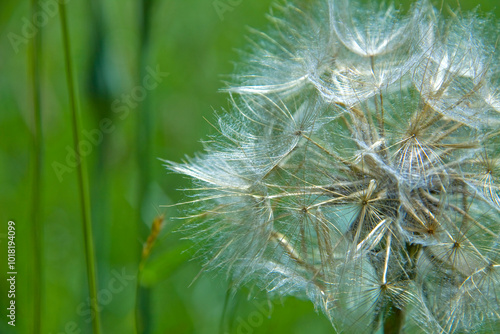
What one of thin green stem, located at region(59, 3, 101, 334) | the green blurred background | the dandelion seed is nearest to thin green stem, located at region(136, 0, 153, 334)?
the green blurred background

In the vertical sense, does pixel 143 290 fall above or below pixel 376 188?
below

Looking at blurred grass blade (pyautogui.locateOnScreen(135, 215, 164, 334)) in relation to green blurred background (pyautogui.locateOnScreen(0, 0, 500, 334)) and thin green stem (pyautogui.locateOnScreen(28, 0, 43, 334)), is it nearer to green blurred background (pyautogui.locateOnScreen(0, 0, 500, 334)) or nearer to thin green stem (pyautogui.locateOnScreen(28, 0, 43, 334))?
green blurred background (pyautogui.locateOnScreen(0, 0, 500, 334))

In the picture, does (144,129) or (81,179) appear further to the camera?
A: (144,129)

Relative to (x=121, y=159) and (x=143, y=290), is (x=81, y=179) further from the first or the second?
(x=121, y=159)

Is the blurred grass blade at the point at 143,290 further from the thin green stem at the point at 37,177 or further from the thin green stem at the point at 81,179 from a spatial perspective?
the thin green stem at the point at 37,177

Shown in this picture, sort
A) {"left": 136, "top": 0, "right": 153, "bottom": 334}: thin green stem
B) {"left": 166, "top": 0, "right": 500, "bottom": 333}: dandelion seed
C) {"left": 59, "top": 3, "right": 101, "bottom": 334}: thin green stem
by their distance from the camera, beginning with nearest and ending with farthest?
{"left": 59, "top": 3, "right": 101, "bottom": 334}: thin green stem, {"left": 166, "top": 0, "right": 500, "bottom": 333}: dandelion seed, {"left": 136, "top": 0, "right": 153, "bottom": 334}: thin green stem

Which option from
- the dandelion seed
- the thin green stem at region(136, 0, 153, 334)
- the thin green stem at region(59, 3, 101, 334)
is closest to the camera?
the thin green stem at region(59, 3, 101, 334)

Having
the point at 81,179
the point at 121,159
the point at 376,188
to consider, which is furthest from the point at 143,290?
the point at 121,159

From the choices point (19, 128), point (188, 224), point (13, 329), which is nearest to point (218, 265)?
point (188, 224)
